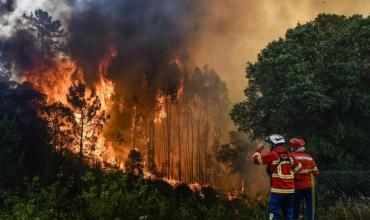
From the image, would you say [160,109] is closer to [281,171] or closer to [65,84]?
[65,84]

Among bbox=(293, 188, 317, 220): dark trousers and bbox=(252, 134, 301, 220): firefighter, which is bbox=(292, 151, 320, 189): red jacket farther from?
bbox=(252, 134, 301, 220): firefighter

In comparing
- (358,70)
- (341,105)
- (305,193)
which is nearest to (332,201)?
(341,105)

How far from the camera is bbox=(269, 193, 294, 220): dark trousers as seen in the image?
9320 millimetres

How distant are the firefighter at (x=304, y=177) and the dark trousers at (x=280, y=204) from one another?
0.96 m

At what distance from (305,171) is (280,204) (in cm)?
136

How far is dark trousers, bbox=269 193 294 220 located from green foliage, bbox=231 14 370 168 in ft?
42.8

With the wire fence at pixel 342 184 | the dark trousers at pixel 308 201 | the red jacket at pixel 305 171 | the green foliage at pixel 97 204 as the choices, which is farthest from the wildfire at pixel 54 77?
the red jacket at pixel 305 171

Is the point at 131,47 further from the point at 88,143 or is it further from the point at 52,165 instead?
the point at 52,165

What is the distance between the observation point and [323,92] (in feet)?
73.9

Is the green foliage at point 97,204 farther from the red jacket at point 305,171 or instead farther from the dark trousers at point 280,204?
the red jacket at point 305,171

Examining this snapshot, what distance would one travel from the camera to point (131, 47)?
69.4m

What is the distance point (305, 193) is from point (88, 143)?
48.7 m

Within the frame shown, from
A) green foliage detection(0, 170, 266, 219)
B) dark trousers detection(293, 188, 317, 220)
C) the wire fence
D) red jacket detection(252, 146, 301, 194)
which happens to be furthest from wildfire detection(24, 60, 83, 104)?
red jacket detection(252, 146, 301, 194)

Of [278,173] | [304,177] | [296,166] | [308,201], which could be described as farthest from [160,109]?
[278,173]
